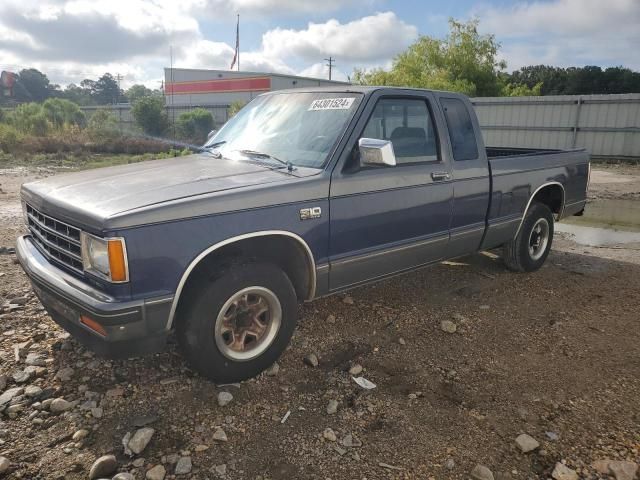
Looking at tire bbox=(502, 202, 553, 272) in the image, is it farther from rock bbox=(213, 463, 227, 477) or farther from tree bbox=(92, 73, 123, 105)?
tree bbox=(92, 73, 123, 105)

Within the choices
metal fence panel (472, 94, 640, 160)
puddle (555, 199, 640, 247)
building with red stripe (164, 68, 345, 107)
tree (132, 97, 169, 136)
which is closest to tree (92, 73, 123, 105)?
building with red stripe (164, 68, 345, 107)

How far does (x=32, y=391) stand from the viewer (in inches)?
121

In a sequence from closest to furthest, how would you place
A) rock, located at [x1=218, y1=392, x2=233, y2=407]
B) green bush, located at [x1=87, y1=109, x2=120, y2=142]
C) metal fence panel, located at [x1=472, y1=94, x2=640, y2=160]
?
rock, located at [x1=218, y1=392, x2=233, y2=407] → metal fence panel, located at [x1=472, y1=94, x2=640, y2=160] → green bush, located at [x1=87, y1=109, x2=120, y2=142]

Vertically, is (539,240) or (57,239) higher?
(57,239)

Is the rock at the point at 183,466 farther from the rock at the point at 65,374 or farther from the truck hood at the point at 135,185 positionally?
the truck hood at the point at 135,185

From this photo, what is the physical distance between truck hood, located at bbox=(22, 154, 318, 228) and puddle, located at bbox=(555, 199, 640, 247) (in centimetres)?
579

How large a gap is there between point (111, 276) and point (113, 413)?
34.9 inches

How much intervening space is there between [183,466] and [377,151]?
2205 mm

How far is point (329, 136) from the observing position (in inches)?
143

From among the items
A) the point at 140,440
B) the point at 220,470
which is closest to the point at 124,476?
the point at 140,440

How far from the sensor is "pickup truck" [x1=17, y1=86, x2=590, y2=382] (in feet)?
8.90

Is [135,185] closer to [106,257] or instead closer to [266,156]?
[106,257]

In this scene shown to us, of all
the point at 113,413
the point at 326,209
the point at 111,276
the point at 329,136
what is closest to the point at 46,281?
the point at 111,276

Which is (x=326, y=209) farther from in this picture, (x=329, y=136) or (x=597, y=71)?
(x=597, y=71)
